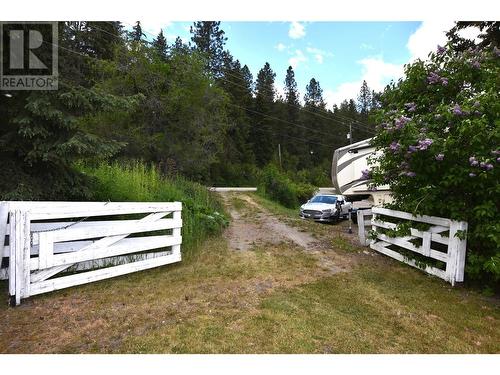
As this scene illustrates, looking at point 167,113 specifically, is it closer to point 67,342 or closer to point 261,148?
point 67,342

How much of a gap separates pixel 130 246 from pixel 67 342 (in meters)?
2.07

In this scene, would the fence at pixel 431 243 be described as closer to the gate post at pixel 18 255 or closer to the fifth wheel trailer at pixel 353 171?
the gate post at pixel 18 255

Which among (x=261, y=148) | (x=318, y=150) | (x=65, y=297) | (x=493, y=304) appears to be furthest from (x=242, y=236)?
(x=318, y=150)

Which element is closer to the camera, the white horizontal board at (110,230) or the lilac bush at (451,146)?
the white horizontal board at (110,230)

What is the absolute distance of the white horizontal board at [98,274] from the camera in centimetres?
391

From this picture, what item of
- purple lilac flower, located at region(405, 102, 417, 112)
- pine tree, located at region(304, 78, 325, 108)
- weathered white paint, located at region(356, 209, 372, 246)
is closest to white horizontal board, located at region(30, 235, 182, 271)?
weathered white paint, located at region(356, 209, 372, 246)

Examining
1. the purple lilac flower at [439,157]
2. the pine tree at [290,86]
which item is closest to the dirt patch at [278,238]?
the purple lilac flower at [439,157]

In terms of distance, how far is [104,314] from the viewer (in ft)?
11.3

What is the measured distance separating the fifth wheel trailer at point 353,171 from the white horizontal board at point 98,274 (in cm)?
1141

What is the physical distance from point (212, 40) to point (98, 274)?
41.5 metres

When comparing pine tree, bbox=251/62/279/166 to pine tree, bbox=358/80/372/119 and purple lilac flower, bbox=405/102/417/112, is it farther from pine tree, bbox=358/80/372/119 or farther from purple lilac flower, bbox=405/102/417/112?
purple lilac flower, bbox=405/102/417/112

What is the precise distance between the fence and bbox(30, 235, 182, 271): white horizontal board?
4.08 m

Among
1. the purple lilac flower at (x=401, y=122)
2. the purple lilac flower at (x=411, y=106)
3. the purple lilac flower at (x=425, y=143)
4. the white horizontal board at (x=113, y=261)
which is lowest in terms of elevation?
the white horizontal board at (x=113, y=261)

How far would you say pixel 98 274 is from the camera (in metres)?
4.47
